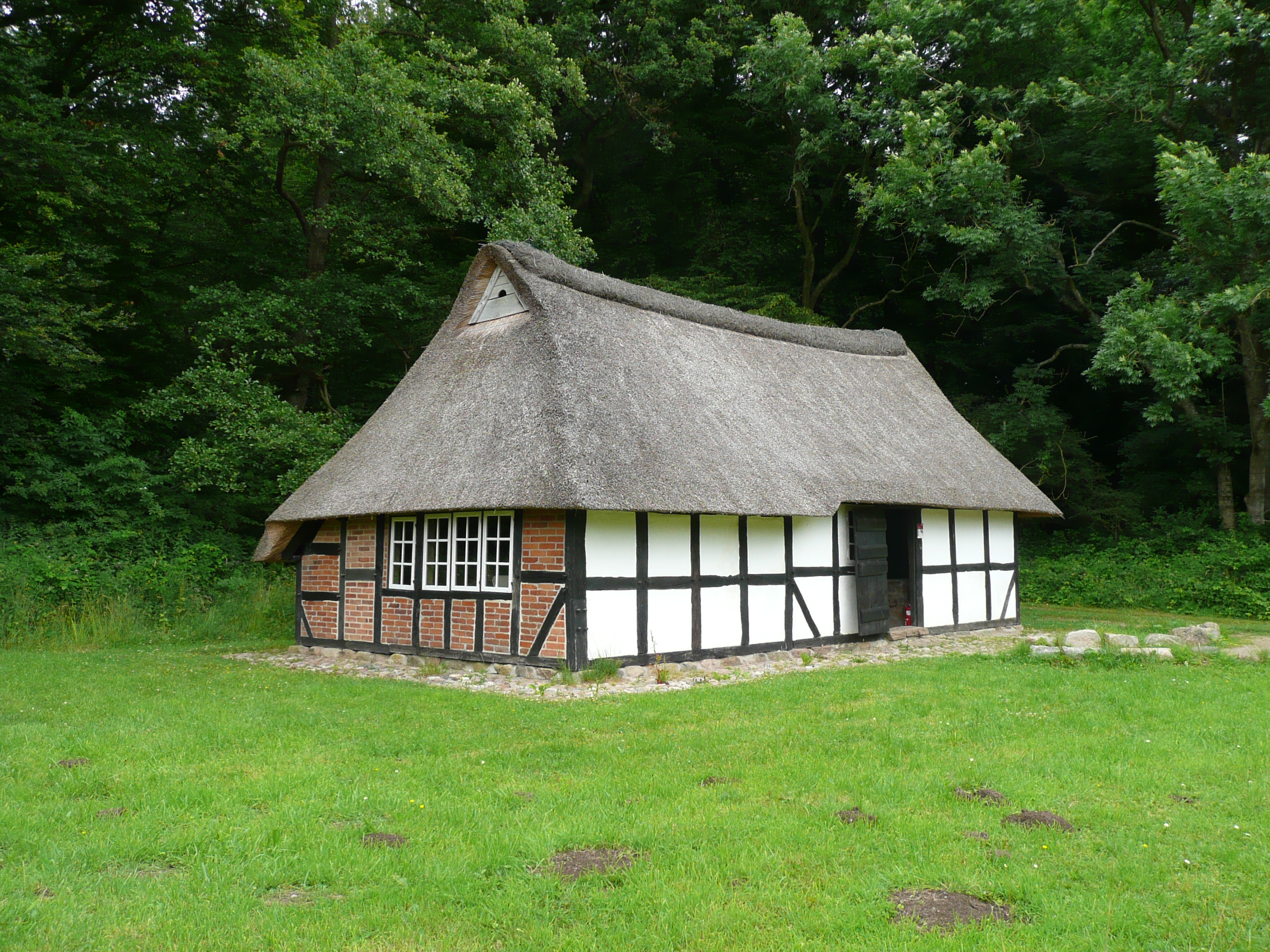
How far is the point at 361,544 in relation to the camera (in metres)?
11.6

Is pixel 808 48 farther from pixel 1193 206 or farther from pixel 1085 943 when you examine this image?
pixel 1085 943

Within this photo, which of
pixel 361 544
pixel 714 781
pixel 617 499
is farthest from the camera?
pixel 361 544

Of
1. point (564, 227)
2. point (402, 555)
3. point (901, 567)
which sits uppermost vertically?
point (564, 227)

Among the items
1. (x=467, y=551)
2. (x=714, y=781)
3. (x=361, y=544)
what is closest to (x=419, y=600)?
(x=467, y=551)

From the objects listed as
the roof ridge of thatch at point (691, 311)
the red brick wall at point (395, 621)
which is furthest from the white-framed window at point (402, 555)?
the roof ridge of thatch at point (691, 311)

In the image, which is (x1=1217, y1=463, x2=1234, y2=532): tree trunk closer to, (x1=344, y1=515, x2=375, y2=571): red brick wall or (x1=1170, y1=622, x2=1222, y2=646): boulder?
(x1=1170, y1=622, x2=1222, y2=646): boulder

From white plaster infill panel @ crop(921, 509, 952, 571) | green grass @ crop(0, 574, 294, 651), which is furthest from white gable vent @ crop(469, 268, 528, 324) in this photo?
white plaster infill panel @ crop(921, 509, 952, 571)

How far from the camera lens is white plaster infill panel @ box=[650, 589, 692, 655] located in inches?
395

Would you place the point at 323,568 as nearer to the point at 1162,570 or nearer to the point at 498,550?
the point at 498,550

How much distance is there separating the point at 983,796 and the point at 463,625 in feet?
21.8

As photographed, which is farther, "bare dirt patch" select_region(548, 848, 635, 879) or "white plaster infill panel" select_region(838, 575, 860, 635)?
"white plaster infill panel" select_region(838, 575, 860, 635)

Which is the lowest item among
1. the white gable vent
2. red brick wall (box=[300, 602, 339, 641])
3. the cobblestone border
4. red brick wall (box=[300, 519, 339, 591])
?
the cobblestone border

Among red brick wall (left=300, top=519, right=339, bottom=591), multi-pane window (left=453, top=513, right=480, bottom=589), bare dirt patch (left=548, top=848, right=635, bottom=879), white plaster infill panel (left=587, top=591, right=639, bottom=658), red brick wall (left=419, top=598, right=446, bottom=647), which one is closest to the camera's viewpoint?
bare dirt patch (left=548, top=848, right=635, bottom=879)

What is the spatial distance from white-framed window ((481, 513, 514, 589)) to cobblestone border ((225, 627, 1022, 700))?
921mm
